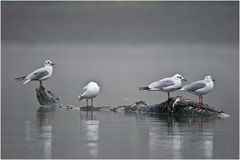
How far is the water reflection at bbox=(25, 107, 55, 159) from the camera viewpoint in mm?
15211

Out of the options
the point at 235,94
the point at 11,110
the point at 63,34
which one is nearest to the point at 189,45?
the point at 63,34

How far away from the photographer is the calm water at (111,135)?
15.1m

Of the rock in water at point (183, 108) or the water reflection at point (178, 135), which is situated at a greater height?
the rock in water at point (183, 108)

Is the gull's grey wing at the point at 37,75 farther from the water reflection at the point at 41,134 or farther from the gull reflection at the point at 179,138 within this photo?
the gull reflection at the point at 179,138

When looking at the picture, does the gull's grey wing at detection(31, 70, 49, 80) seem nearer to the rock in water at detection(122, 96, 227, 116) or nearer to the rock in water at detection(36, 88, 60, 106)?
the rock in water at detection(36, 88, 60, 106)

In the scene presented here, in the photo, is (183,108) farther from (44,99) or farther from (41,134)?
(41,134)

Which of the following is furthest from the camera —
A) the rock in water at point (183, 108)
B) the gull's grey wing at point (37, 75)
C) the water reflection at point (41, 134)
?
the gull's grey wing at point (37, 75)

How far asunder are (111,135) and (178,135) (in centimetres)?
111

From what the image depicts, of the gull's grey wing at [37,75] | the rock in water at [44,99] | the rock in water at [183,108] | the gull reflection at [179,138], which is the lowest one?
the gull reflection at [179,138]

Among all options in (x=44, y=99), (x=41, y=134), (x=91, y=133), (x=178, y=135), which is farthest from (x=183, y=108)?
(x=41, y=134)

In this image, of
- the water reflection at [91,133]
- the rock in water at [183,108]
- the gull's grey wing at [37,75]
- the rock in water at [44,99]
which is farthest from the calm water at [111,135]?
the gull's grey wing at [37,75]

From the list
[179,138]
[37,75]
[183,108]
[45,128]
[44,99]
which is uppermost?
[37,75]

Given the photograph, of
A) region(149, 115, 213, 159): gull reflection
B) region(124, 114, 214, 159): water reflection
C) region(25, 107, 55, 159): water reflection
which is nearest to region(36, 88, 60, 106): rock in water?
region(25, 107, 55, 159): water reflection

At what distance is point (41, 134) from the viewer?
16797mm
